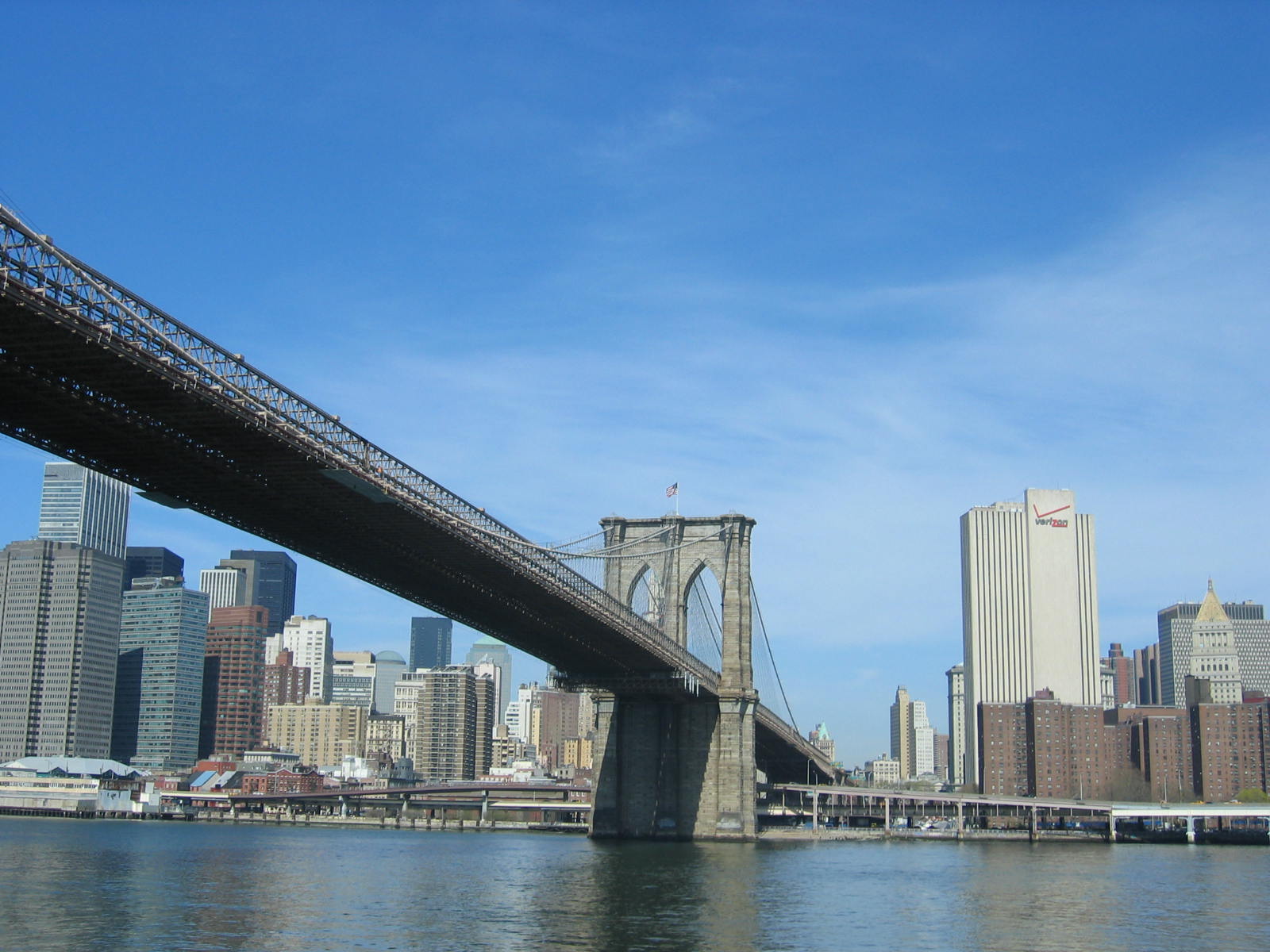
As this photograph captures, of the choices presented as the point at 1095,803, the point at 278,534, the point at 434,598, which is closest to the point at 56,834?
the point at 434,598

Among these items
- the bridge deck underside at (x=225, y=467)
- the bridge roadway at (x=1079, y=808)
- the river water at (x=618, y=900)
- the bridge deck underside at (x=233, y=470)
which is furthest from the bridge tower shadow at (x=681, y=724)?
the bridge roadway at (x=1079, y=808)

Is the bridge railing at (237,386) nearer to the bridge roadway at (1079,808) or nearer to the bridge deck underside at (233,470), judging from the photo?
the bridge deck underside at (233,470)

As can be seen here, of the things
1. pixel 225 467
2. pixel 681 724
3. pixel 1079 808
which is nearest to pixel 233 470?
pixel 225 467

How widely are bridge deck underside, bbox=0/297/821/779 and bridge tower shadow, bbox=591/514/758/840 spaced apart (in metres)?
17.0

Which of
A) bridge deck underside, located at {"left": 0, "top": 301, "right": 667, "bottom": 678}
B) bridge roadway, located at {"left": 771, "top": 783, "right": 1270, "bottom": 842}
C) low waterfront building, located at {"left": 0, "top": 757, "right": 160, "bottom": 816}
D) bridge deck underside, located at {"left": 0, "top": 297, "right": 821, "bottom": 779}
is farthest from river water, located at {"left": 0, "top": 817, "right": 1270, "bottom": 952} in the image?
low waterfront building, located at {"left": 0, "top": 757, "right": 160, "bottom": 816}

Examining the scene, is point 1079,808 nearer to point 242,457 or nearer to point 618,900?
point 618,900

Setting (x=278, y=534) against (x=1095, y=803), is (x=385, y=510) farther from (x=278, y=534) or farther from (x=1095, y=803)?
(x=1095, y=803)

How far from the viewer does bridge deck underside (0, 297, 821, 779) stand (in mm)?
37188

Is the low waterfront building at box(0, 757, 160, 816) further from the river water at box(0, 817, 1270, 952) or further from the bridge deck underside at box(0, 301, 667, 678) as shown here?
the bridge deck underside at box(0, 301, 667, 678)

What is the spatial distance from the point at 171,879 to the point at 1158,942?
116 ft

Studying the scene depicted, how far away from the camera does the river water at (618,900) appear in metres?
38.0

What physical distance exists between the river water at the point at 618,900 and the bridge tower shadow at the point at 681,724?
497 cm

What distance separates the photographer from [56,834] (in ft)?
362

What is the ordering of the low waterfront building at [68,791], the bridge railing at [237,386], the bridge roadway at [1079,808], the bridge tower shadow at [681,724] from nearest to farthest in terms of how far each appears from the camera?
the bridge railing at [237,386], the bridge tower shadow at [681,724], the bridge roadway at [1079,808], the low waterfront building at [68,791]
